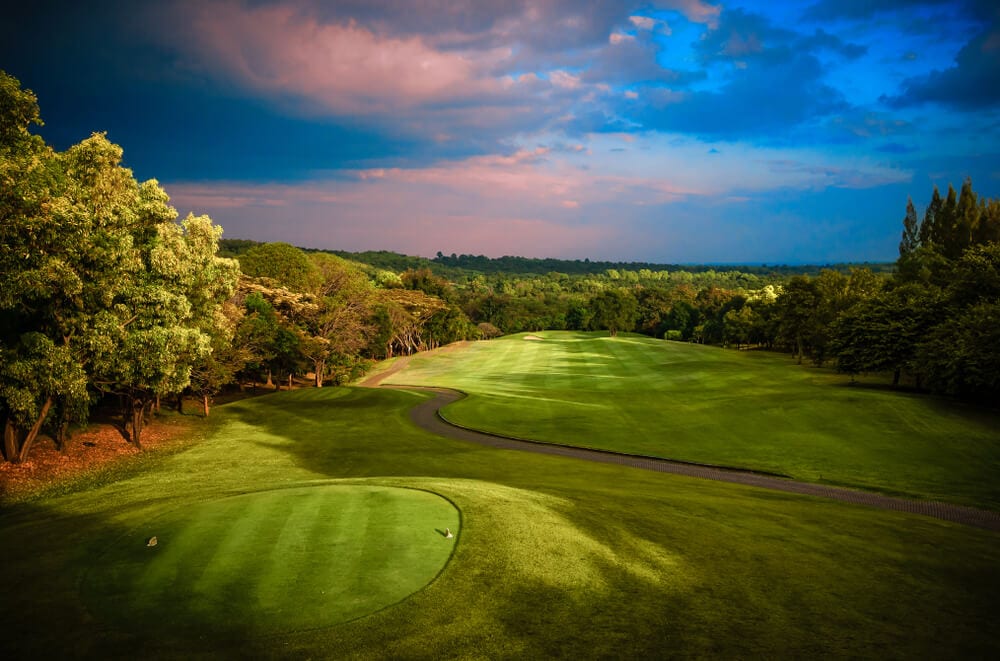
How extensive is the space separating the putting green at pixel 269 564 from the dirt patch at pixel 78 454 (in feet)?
40.6

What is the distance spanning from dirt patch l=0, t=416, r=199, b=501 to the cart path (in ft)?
51.8

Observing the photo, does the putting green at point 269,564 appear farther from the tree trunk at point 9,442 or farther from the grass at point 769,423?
the grass at point 769,423

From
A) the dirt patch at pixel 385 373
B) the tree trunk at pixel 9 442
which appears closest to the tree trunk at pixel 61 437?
the tree trunk at pixel 9 442

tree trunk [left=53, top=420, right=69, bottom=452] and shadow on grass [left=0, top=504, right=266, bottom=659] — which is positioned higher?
shadow on grass [left=0, top=504, right=266, bottom=659]

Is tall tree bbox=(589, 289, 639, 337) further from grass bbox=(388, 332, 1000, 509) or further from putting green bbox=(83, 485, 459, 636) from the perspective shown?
putting green bbox=(83, 485, 459, 636)

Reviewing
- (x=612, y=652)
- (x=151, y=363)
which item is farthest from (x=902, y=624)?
(x=151, y=363)

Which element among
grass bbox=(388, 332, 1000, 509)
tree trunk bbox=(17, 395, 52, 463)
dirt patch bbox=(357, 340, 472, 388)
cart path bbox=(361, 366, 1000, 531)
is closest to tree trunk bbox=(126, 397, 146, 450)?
tree trunk bbox=(17, 395, 52, 463)

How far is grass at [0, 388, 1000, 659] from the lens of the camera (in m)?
8.14

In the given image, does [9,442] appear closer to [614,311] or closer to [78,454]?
[78,454]

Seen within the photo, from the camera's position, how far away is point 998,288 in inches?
1575

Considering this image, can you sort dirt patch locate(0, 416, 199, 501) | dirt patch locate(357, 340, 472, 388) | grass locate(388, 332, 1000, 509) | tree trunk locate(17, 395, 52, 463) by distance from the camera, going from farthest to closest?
1. dirt patch locate(357, 340, 472, 388)
2. grass locate(388, 332, 1000, 509)
3. tree trunk locate(17, 395, 52, 463)
4. dirt patch locate(0, 416, 199, 501)

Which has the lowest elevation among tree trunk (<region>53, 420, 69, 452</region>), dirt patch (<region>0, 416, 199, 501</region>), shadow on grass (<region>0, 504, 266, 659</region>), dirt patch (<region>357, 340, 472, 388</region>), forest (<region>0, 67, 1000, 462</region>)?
dirt patch (<region>357, 340, 472, 388</region>)

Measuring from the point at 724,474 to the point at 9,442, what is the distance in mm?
31642

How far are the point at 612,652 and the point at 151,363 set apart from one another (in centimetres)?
2210
